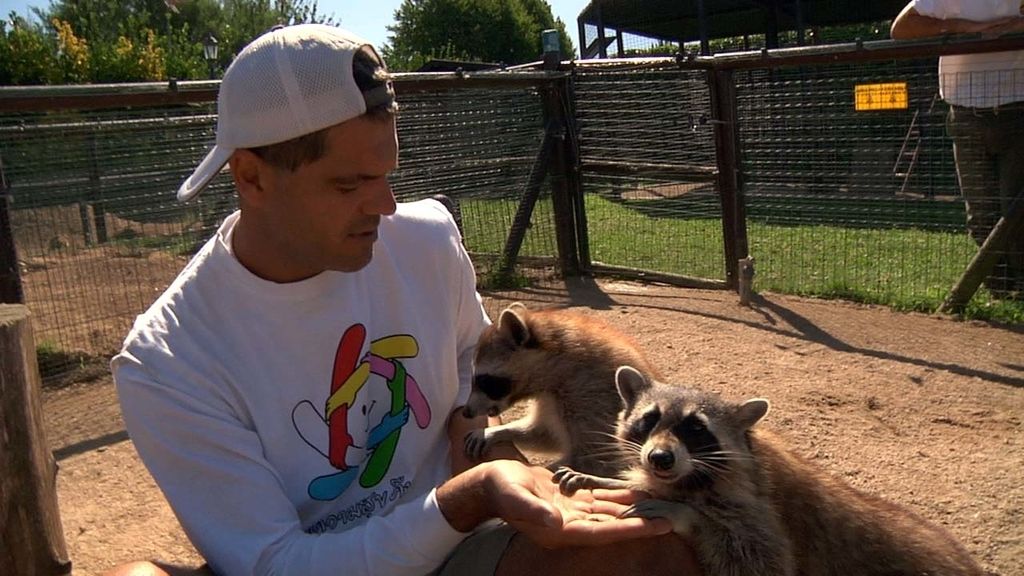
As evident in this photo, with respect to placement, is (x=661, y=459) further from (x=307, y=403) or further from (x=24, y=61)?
(x=24, y=61)

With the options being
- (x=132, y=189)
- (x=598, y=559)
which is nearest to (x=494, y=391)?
(x=598, y=559)

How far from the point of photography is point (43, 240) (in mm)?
6820

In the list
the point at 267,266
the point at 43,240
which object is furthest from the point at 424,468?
the point at 43,240

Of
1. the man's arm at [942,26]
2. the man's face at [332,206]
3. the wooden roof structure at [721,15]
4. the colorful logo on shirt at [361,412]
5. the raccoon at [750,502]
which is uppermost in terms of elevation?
the wooden roof structure at [721,15]

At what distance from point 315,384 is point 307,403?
0.05 metres

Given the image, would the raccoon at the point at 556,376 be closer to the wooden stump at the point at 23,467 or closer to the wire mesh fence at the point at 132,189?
the wooden stump at the point at 23,467

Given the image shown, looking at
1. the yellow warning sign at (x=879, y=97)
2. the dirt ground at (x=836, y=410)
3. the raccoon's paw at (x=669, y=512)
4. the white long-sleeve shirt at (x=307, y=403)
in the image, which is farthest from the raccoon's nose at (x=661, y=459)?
the yellow warning sign at (x=879, y=97)

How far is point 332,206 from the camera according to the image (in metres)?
2.30

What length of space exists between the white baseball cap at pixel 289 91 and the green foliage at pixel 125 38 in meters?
14.7

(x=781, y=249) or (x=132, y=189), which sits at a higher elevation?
(x=132, y=189)

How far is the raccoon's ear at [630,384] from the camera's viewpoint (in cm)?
329

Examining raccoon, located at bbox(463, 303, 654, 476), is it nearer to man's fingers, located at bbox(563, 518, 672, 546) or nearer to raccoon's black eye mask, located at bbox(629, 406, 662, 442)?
raccoon's black eye mask, located at bbox(629, 406, 662, 442)

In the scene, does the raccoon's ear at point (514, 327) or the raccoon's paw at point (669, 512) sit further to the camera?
the raccoon's ear at point (514, 327)

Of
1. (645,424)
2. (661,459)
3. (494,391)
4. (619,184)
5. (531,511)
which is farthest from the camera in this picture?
(619,184)
